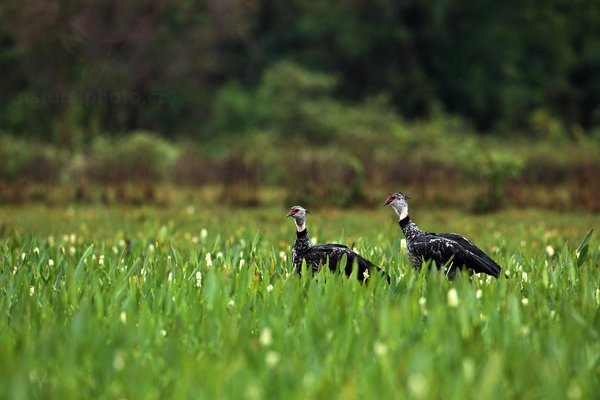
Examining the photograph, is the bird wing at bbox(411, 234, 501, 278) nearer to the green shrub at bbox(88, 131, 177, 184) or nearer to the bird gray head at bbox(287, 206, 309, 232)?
the bird gray head at bbox(287, 206, 309, 232)

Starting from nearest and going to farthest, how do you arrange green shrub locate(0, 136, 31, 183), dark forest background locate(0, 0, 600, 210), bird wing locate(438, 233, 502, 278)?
bird wing locate(438, 233, 502, 278) < dark forest background locate(0, 0, 600, 210) < green shrub locate(0, 136, 31, 183)

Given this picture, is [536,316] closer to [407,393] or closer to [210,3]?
[407,393]

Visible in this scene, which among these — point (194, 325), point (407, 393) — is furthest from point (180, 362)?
point (407, 393)

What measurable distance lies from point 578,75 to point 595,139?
10.1 m

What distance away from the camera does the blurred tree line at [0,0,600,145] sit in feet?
112

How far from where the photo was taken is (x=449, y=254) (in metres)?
6.99

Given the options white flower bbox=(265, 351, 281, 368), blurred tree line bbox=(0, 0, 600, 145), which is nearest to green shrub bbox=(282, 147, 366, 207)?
blurred tree line bbox=(0, 0, 600, 145)

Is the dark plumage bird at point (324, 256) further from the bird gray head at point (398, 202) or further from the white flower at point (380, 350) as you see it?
the white flower at point (380, 350)

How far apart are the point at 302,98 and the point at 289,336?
32.4 meters

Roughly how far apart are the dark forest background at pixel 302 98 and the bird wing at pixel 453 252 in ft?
36.4

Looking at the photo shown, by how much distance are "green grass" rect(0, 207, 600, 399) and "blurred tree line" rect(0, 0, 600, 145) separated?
2599 centimetres

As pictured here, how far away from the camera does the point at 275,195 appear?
67.9 feet

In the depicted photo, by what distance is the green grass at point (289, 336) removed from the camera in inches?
154

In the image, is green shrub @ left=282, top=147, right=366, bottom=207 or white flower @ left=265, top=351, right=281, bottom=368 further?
green shrub @ left=282, top=147, right=366, bottom=207
